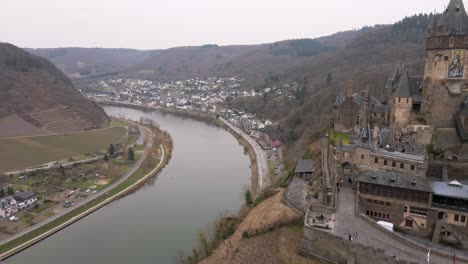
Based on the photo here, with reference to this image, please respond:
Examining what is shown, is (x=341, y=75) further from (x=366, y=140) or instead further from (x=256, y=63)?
(x=256, y=63)

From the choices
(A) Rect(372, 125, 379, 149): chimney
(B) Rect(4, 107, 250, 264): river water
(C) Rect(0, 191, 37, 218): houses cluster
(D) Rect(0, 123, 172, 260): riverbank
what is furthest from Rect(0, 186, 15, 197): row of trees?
(A) Rect(372, 125, 379, 149): chimney

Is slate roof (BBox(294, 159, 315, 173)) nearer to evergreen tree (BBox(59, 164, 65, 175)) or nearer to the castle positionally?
the castle

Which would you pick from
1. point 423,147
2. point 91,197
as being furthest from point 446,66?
point 91,197

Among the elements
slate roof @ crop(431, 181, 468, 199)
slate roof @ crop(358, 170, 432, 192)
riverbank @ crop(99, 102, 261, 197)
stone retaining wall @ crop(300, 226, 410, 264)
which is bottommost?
riverbank @ crop(99, 102, 261, 197)

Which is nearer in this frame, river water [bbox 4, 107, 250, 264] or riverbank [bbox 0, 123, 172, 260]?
river water [bbox 4, 107, 250, 264]

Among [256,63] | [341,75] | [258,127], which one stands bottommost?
[258,127]

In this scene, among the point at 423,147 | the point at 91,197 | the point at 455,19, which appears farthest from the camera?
the point at 91,197

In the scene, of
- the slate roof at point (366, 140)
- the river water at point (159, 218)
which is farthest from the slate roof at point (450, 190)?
the river water at point (159, 218)
